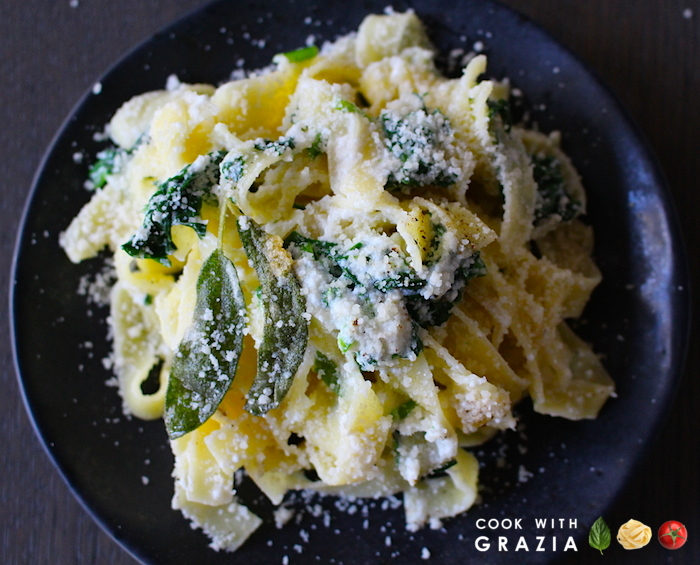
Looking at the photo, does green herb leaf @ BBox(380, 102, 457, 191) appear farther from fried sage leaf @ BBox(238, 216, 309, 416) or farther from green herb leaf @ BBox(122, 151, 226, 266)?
green herb leaf @ BBox(122, 151, 226, 266)

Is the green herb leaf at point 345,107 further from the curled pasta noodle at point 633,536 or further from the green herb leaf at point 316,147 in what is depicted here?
the curled pasta noodle at point 633,536

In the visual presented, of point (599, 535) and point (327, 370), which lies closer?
point (327, 370)

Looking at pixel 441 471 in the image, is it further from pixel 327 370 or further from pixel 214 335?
pixel 214 335

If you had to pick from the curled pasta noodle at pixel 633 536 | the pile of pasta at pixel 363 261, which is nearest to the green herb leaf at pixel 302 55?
the pile of pasta at pixel 363 261

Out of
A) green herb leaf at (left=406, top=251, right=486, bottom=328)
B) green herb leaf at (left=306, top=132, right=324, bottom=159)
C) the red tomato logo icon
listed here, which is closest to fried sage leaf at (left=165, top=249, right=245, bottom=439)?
green herb leaf at (left=306, top=132, right=324, bottom=159)

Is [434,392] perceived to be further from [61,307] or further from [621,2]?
[621,2]

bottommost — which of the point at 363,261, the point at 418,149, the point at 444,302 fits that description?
the point at 444,302

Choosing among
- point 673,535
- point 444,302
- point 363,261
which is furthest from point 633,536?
point 363,261
